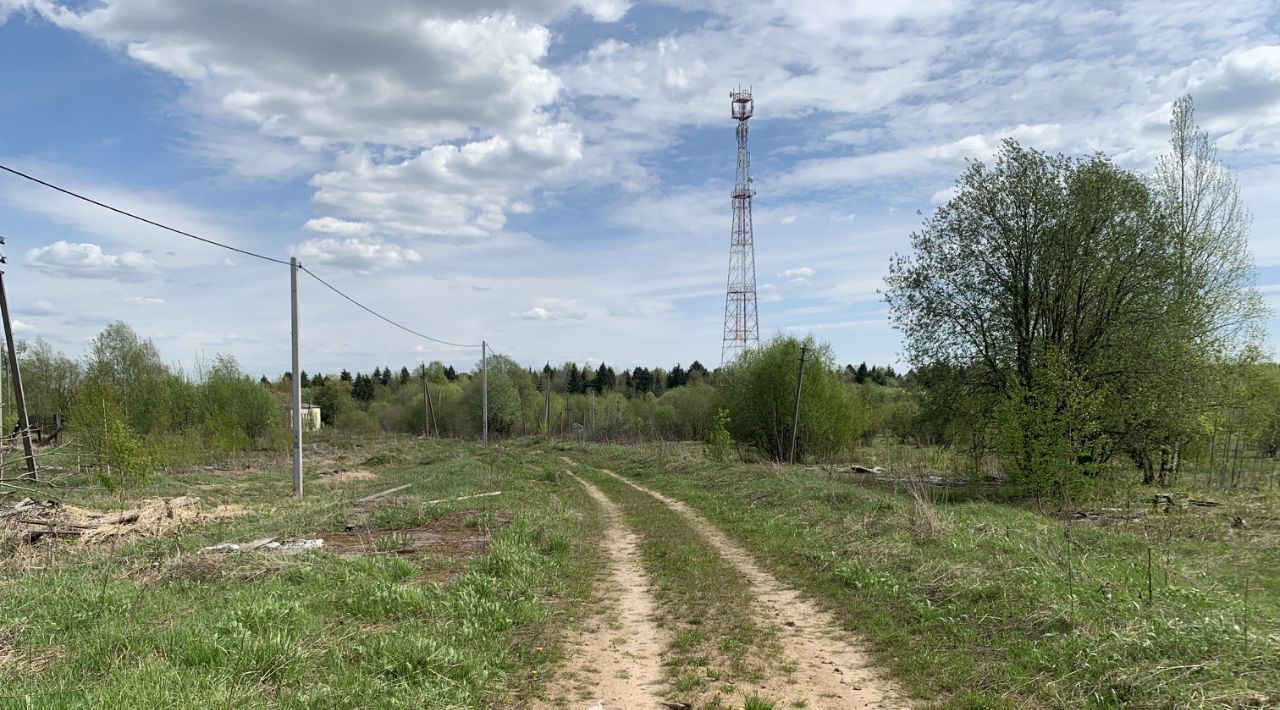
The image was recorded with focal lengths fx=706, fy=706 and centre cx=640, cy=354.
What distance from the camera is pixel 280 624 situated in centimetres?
608

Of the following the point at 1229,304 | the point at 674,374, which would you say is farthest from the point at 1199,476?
the point at 674,374

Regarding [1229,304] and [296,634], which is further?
[1229,304]

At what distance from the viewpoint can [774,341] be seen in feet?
135

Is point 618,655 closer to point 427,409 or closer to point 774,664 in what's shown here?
point 774,664

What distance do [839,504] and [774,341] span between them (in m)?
26.1

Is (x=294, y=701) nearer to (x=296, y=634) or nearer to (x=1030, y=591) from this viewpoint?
(x=296, y=634)

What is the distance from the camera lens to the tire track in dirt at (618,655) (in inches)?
223

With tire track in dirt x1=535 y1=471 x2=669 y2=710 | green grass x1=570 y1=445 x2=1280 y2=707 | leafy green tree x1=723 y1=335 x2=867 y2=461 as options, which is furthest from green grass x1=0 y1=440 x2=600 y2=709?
A: leafy green tree x1=723 y1=335 x2=867 y2=461

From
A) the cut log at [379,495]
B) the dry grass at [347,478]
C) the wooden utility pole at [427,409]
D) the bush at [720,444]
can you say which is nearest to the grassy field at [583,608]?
the cut log at [379,495]

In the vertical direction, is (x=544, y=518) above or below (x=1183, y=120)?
below

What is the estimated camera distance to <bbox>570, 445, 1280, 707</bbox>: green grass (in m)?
5.45

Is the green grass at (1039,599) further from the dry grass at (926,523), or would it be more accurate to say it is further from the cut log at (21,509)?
the cut log at (21,509)

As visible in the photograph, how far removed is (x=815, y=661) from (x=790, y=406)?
3284 cm

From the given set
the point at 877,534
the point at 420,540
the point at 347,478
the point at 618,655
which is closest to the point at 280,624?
the point at 618,655
